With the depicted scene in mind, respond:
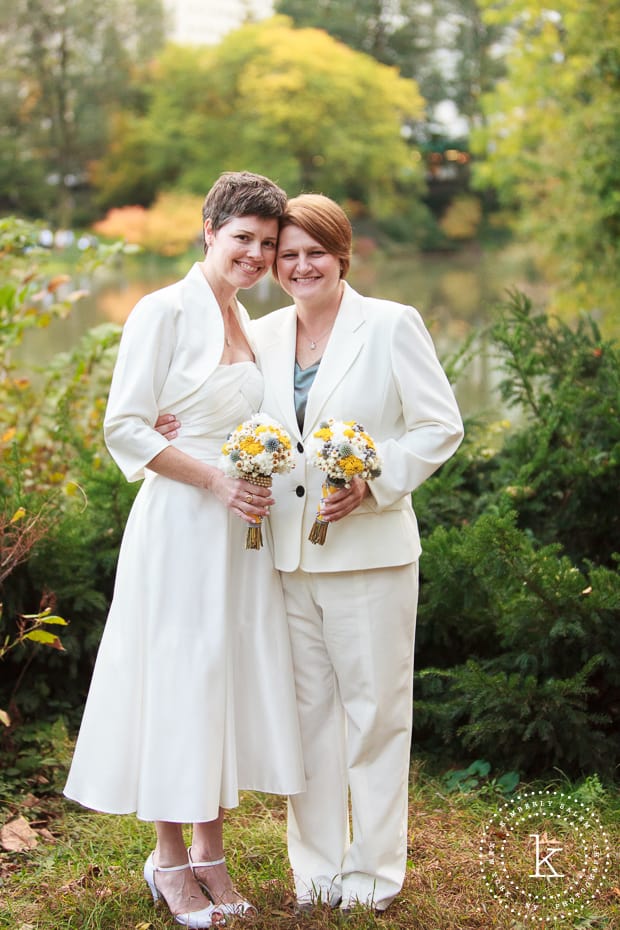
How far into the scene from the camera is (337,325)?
10.00 feet

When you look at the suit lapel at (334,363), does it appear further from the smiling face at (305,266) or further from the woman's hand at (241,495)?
the woman's hand at (241,495)

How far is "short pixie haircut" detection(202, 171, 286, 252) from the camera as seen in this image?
291 centimetres

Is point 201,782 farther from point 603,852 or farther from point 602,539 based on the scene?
point 602,539

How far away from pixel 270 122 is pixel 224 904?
4504 centimetres

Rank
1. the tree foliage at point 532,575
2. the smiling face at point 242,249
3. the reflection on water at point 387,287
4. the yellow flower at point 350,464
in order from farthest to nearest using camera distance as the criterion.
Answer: the reflection on water at point 387,287, the tree foliage at point 532,575, the smiling face at point 242,249, the yellow flower at point 350,464

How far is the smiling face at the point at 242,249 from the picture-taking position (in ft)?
9.62

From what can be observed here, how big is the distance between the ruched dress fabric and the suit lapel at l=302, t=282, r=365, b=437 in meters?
0.21

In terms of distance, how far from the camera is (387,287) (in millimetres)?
34562

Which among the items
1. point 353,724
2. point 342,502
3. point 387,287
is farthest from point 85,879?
point 387,287

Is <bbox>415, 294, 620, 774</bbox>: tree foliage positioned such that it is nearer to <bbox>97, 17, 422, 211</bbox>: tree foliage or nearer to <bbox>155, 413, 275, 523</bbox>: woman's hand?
<bbox>155, 413, 275, 523</bbox>: woman's hand

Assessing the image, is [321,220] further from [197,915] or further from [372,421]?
[197,915]

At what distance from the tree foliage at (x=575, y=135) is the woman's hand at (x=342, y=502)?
41.0 ft

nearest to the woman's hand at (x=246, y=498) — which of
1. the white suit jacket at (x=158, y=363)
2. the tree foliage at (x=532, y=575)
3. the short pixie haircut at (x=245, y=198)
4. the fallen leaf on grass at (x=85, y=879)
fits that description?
the white suit jacket at (x=158, y=363)

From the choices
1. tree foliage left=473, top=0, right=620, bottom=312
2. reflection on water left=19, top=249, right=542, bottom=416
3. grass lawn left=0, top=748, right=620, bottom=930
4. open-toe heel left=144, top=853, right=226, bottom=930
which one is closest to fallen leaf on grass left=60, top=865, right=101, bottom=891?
grass lawn left=0, top=748, right=620, bottom=930
